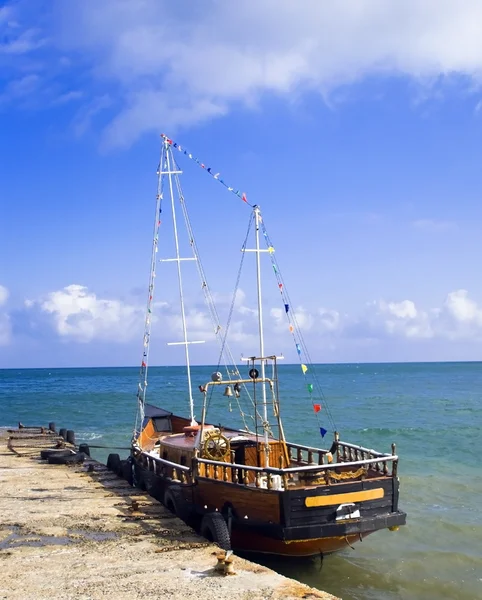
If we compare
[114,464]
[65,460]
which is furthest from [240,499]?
[65,460]

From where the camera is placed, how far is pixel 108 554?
41.2ft

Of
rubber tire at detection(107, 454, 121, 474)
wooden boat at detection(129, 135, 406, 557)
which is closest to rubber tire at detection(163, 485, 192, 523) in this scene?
wooden boat at detection(129, 135, 406, 557)

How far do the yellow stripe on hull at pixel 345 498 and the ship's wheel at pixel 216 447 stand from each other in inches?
134

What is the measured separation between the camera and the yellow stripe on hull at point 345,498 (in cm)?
1346

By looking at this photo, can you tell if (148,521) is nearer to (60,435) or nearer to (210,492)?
(210,492)

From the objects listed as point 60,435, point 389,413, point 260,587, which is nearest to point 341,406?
point 389,413

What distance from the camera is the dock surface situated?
10.6m

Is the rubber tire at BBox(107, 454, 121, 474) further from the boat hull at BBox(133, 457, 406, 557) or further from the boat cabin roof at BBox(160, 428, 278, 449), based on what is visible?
the boat hull at BBox(133, 457, 406, 557)

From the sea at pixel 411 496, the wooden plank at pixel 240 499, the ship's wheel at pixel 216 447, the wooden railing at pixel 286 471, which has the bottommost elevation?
the sea at pixel 411 496

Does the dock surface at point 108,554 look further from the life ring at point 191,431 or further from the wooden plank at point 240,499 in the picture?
the life ring at point 191,431

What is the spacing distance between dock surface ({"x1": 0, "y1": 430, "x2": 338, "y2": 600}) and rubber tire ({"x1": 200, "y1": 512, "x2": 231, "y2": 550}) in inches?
9.5

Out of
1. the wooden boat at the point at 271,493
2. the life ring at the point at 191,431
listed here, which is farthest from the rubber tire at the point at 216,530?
the life ring at the point at 191,431

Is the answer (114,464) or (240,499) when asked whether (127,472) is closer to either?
(114,464)

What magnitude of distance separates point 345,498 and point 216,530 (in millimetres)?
2938
